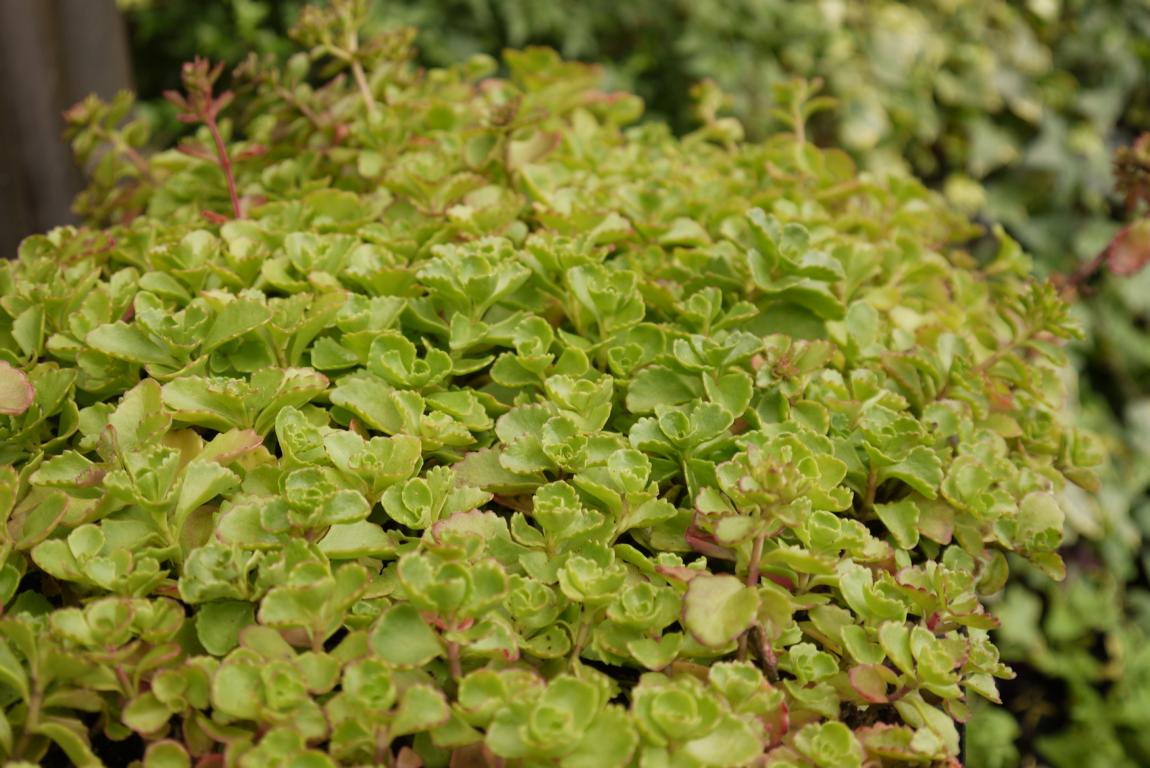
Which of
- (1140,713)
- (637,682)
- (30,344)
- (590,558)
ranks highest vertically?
(30,344)

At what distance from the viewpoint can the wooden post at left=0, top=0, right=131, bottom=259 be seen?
7.40 feet

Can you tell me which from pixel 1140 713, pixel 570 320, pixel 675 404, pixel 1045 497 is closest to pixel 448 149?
pixel 570 320

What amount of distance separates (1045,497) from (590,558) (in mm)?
472

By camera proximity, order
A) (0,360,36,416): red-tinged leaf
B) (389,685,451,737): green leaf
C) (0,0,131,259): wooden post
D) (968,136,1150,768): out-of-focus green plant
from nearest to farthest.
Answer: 1. (389,685,451,737): green leaf
2. (0,360,36,416): red-tinged leaf
3. (0,0,131,259): wooden post
4. (968,136,1150,768): out-of-focus green plant

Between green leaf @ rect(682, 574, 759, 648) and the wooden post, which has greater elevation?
the wooden post

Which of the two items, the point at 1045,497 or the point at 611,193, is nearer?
the point at 1045,497

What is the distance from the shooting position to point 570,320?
115 centimetres

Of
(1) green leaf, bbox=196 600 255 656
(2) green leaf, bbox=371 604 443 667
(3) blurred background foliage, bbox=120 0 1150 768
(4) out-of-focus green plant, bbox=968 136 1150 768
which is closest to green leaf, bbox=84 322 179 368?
(1) green leaf, bbox=196 600 255 656

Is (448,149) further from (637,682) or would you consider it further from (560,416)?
(637,682)

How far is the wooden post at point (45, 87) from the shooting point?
226cm

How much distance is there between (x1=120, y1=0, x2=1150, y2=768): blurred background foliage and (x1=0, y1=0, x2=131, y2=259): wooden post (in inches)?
16.0

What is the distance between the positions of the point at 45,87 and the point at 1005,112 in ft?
9.02

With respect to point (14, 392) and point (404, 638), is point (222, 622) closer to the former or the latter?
point (404, 638)

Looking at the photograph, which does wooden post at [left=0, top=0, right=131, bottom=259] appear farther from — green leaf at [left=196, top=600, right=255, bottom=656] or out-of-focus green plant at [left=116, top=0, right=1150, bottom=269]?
green leaf at [left=196, top=600, right=255, bottom=656]
